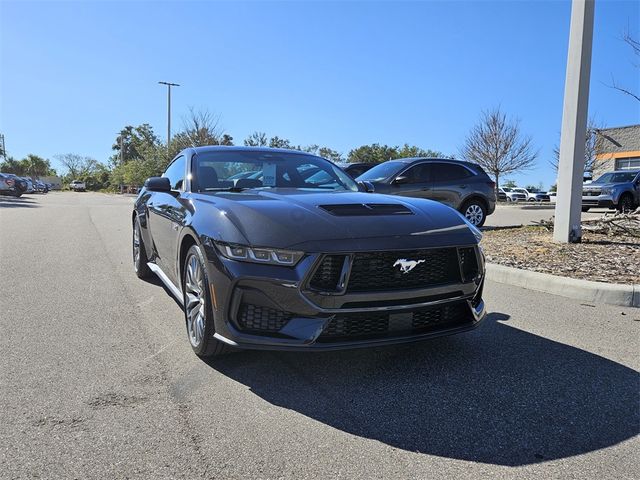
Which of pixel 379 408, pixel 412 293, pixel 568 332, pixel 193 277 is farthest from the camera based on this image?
pixel 568 332

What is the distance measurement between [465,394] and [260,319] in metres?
1.28

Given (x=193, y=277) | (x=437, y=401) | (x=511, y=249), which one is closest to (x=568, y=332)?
(x=437, y=401)

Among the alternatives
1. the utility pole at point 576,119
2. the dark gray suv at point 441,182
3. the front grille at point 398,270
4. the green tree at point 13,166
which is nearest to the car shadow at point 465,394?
the front grille at point 398,270

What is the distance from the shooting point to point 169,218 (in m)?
4.23

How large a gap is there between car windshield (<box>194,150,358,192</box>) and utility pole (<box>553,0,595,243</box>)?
15.3ft

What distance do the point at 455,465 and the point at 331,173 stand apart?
9.94 feet

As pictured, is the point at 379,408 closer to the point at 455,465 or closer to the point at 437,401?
the point at 437,401

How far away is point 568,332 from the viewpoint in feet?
13.5

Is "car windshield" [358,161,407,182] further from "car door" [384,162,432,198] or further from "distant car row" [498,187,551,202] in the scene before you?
"distant car row" [498,187,551,202]

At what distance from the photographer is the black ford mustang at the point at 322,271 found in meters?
2.81

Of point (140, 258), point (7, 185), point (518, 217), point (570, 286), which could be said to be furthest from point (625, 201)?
point (7, 185)

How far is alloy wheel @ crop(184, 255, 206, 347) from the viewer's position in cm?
326

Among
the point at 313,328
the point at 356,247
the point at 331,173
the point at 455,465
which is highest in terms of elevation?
the point at 331,173

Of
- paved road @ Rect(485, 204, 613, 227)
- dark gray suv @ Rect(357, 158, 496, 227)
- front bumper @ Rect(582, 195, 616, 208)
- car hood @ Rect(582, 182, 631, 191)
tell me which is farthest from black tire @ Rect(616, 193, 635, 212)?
dark gray suv @ Rect(357, 158, 496, 227)
